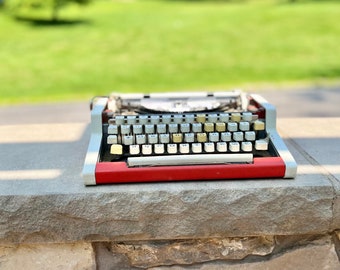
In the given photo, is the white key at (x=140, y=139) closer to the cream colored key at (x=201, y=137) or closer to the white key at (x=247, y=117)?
the cream colored key at (x=201, y=137)

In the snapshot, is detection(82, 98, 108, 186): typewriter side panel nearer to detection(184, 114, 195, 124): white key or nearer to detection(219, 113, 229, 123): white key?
detection(184, 114, 195, 124): white key

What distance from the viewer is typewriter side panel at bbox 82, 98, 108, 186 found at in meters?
1.27

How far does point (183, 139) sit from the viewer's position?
4.52ft

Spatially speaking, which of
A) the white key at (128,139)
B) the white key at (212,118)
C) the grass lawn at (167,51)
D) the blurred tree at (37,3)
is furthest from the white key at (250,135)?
the blurred tree at (37,3)

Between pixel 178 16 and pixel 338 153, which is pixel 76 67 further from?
pixel 338 153

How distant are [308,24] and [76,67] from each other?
6994 millimetres

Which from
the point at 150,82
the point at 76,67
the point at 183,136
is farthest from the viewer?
the point at 76,67

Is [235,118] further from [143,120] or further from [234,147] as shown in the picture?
[143,120]

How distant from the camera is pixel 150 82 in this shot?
8.99 m

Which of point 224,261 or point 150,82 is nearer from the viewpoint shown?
point 224,261

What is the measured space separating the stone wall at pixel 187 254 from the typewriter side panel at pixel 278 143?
0.71 feet

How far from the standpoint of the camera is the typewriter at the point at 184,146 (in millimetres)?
1288

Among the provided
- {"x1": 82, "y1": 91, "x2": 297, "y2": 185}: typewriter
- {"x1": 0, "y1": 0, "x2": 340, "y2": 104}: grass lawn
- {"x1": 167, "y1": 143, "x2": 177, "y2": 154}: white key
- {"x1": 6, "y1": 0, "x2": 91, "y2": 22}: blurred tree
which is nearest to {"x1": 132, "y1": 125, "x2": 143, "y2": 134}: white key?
{"x1": 82, "y1": 91, "x2": 297, "y2": 185}: typewriter

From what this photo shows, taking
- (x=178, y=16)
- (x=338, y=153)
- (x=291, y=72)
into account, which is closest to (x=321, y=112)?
(x=291, y=72)
